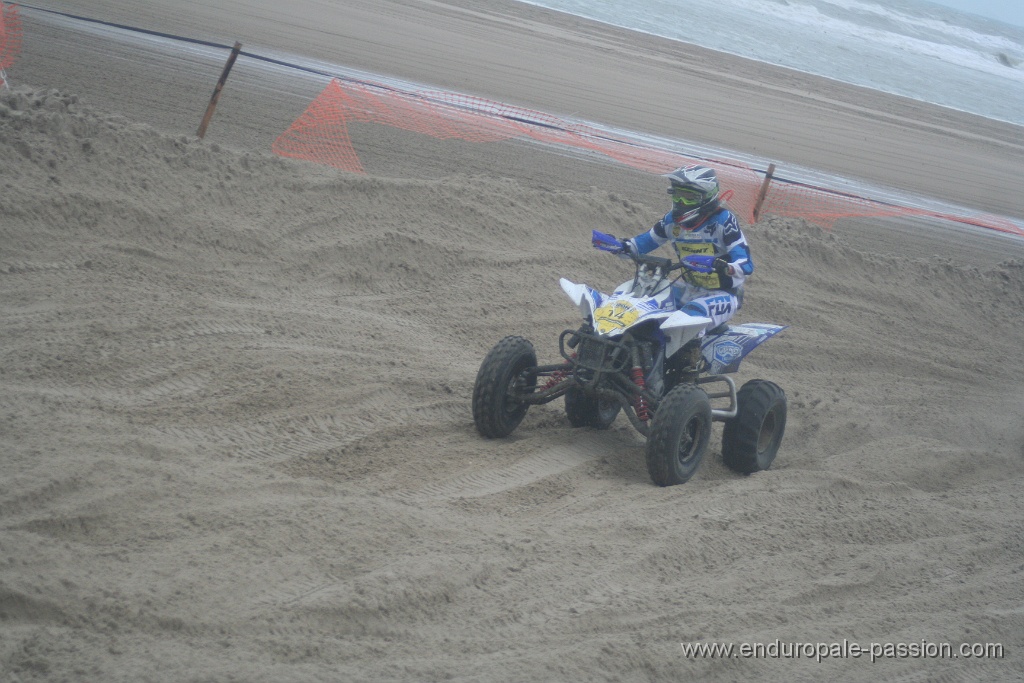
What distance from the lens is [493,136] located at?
12180 mm

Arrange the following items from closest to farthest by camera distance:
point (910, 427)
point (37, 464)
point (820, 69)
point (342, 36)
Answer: point (37, 464), point (910, 427), point (342, 36), point (820, 69)

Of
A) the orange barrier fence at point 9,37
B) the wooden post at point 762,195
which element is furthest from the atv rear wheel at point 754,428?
the orange barrier fence at point 9,37

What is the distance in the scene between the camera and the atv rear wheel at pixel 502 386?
5824 millimetres

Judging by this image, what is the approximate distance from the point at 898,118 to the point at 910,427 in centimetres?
1969

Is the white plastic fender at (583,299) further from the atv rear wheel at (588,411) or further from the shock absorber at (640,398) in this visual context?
the atv rear wheel at (588,411)

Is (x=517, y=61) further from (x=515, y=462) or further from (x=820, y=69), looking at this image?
(x=820, y=69)

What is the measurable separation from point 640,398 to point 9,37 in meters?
8.88

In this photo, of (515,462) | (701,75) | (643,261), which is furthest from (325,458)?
(701,75)

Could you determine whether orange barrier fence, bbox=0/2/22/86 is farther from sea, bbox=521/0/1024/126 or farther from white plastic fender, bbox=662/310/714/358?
sea, bbox=521/0/1024/126

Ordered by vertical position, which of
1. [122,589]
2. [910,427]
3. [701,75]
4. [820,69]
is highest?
[820,69]

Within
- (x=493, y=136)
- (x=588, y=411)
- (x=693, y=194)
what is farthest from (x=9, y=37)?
(x=693, y=194)

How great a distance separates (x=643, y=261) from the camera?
21.1 ft

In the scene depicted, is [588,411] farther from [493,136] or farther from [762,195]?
[762,195]

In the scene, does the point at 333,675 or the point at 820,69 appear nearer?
the point at 333,675
